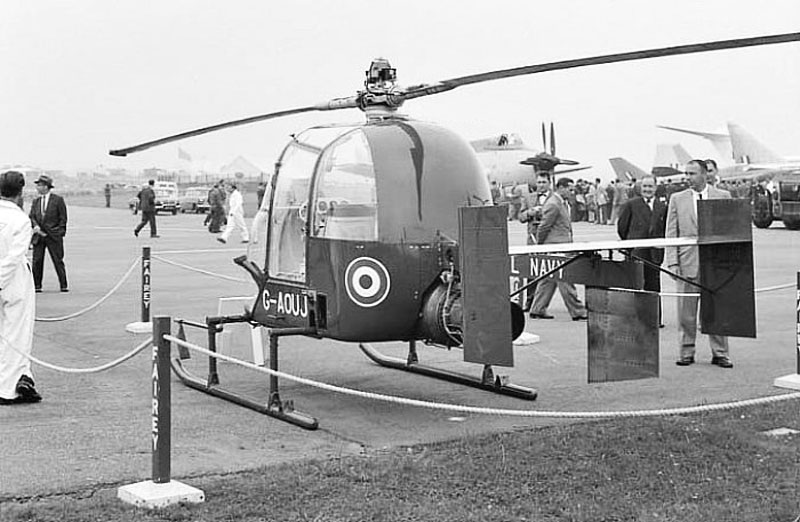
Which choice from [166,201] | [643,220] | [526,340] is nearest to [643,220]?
[643,220]

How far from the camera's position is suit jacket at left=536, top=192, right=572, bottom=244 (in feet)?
47.5

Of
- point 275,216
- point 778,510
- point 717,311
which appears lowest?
point 778,510

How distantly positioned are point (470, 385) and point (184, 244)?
22408 millimetres

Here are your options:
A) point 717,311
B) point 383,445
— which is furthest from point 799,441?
point 383,445

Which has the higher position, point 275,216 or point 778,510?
point 275,216

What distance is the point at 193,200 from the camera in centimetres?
6412

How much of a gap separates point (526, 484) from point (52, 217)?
45.5ft

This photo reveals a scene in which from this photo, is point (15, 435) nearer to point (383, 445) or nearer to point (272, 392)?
point (272, 392)

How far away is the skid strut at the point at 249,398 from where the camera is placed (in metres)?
7.95

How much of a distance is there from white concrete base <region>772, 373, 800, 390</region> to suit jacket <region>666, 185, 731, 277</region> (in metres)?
1.74

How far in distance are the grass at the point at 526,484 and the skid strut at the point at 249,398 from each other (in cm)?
118

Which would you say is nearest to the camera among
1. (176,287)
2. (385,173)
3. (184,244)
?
(385,173)

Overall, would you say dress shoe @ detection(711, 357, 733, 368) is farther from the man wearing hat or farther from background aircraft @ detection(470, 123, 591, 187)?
background aircraft @ detection(470, 123, 591, 187)

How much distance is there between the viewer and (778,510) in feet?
18.8
